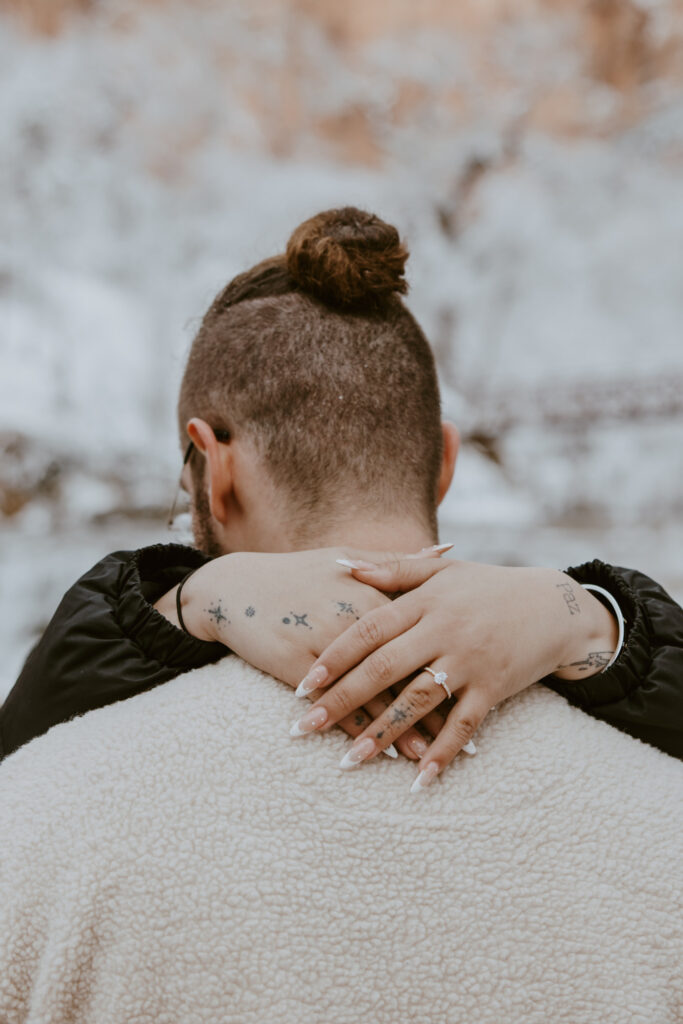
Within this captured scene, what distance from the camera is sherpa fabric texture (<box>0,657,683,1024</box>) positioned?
0.38 m

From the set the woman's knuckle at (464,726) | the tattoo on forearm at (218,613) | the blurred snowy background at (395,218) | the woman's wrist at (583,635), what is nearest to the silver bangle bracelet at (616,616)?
the woman's wrist at (583,635)

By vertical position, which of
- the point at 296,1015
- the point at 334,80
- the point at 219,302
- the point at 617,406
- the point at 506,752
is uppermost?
the point at 334,80

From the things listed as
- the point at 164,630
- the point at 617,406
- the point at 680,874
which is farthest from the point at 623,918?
the point at 617,406

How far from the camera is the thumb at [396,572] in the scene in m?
0.46

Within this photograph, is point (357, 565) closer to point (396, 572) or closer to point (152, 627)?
point (396, 572)

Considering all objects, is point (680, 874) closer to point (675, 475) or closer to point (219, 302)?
point (219, 302)

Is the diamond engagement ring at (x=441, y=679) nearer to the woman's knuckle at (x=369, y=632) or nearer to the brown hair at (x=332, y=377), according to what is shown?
the woman's knuckle at (x=369, y=632)

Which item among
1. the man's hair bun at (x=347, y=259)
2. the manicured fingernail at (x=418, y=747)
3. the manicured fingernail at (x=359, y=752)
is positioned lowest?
the manicured fingernail at (x=418, y=747)

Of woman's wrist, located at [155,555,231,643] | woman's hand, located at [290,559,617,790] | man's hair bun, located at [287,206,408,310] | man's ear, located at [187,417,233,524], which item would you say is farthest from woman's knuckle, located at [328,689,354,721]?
man's hair bun, located at [287,206,408,310]

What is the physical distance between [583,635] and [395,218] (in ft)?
5.47

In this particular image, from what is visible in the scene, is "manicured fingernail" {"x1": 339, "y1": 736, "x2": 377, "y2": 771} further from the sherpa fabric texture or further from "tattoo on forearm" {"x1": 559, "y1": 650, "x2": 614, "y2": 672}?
"tattoo on forearm" {"x1": 559, "y1": 650, "x2": 614, "y2": 672}

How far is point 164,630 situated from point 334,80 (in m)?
1.91

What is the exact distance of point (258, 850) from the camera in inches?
15.5

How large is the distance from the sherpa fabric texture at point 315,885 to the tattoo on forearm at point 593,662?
0.24 feet
